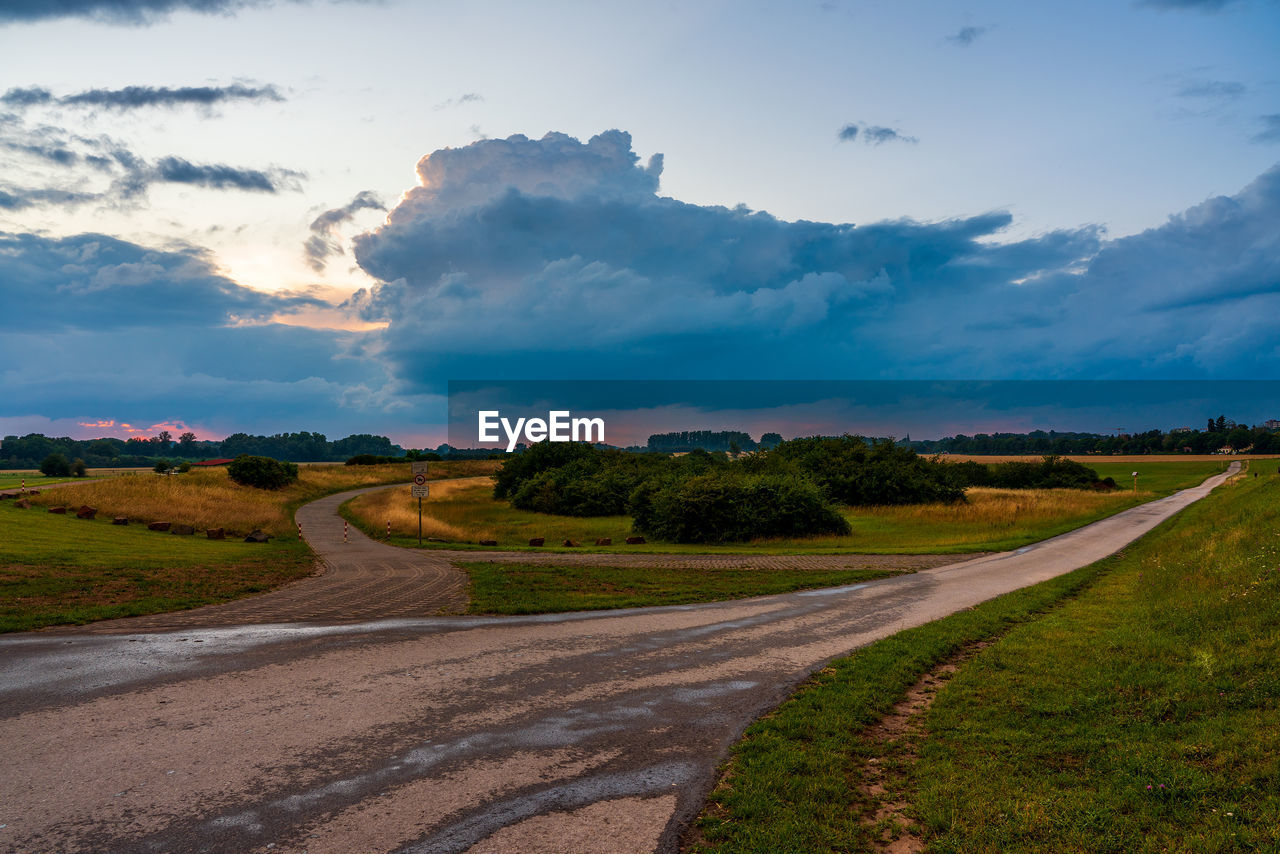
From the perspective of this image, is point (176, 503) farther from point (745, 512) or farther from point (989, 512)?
point (989, 512)

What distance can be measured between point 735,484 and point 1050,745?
26.4 meters

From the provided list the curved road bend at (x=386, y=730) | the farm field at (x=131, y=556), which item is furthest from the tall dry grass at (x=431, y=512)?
the curved road bend at (x=386, y=730)

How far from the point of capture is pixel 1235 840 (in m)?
4.69

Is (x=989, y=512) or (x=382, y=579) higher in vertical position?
(x=382, y=579)

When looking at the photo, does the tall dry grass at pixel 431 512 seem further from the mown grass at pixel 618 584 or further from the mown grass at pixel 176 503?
the mown grass at pixel 618 584

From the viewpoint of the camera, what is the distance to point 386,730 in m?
7.12

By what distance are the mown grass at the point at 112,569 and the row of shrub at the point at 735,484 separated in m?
16.4

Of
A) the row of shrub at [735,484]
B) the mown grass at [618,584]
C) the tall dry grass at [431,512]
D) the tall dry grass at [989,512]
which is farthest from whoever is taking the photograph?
the tall dry grass at [989,512]

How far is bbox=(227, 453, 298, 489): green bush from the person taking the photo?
6097 centimetres

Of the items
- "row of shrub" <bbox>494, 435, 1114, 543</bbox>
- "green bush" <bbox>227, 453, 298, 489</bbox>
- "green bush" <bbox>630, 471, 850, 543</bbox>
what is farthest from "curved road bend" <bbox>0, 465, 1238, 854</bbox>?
"green bush" <bbox>227, 453, 298, 489</bbox>

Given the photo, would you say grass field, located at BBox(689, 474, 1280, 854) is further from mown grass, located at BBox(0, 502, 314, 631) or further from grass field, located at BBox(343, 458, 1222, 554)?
grass field, located at BBox(343, 458, 1222, 554)

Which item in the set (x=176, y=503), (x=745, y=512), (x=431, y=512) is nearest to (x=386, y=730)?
(x=745, y=512)

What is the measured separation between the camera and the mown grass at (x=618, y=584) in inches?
599

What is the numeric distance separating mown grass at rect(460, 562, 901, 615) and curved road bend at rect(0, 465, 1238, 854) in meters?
2.14
